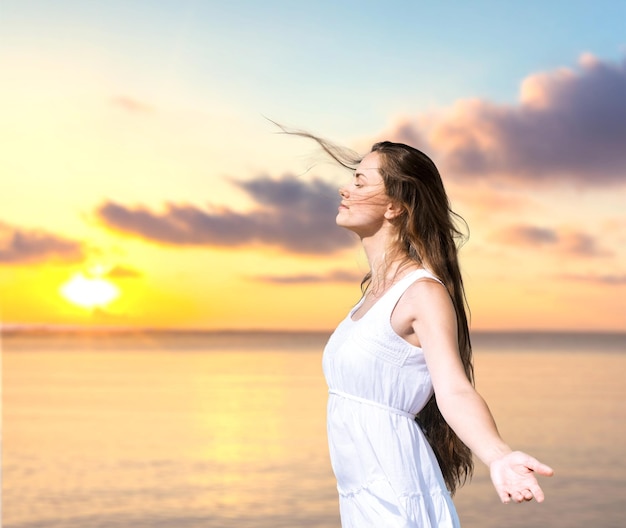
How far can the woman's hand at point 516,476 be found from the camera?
191cm

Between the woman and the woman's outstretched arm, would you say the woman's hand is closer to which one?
the woman's outstretched arm

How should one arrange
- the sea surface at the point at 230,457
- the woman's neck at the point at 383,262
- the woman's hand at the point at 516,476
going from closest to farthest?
the woman's hand at the point at 516,476 < the woman's neck at the point at 383,262 < the sea surface at the point at 230,457

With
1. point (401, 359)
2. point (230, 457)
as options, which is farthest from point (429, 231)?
point (230, 457)

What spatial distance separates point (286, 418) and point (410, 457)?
17002 mm

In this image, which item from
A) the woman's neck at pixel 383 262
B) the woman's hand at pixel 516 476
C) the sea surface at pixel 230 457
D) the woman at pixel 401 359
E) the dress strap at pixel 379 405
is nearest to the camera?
the woman's hand at pixel 516 476

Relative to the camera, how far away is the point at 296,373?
121ft

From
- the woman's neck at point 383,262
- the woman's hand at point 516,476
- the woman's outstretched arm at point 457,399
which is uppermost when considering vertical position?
the woman's neck at point 383,262

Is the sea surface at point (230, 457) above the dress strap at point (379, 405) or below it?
above

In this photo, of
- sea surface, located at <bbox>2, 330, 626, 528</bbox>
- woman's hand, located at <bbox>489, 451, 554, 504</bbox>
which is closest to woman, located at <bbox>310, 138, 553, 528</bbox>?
woman's hand, located at <bbox>489, 451, 554, 504</bbox>

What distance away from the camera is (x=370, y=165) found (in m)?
2.67

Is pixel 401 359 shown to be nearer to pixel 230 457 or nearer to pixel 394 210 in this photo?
pixel 394 210

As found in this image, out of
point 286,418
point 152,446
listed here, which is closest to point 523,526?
point 152,446

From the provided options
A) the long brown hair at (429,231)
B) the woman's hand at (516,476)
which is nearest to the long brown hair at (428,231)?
the long brown hair at (429,231)

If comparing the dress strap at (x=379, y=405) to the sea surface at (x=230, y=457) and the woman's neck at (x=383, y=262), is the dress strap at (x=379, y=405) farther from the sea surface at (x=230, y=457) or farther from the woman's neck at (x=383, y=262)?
the sea surface at (x=230, y=457)
